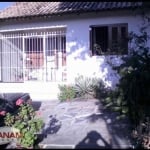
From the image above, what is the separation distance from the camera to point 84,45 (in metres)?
14.9

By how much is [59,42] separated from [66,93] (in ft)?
10.7

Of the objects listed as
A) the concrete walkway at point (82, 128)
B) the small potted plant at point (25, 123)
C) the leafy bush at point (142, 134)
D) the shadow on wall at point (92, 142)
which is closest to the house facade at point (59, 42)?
the concrete walkway at point (82, 128)

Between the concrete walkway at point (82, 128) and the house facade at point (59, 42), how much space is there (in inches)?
103

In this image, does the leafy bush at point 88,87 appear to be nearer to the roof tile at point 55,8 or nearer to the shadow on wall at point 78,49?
the shadow on wall at point 78,49

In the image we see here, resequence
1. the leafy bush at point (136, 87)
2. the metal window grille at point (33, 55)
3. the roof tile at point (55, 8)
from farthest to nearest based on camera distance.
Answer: the metal window grille at point (33, 55) → the roof tile at point (55, 8) → the leafy bush at point (136, 87)

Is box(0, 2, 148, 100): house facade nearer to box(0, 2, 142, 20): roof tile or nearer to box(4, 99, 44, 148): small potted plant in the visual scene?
box(0, 2, 142, 20): roof tile

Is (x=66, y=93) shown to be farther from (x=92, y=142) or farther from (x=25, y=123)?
(x=25, y=123)

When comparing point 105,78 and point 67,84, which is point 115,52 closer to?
point 105,78

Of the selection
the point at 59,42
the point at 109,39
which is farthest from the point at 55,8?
the point at 109,39

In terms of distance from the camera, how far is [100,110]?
1162 cm

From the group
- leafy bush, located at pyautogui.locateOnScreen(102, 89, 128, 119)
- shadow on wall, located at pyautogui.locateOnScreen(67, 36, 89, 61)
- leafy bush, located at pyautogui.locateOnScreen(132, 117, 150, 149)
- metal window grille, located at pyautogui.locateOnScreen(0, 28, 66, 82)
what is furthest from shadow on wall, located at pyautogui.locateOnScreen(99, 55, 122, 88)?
leafy bush, located at pyautogui.locateOnScreen(132, 117, 150, 149)

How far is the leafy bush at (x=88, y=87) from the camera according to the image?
13.8 meters

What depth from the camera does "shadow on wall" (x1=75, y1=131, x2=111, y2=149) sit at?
841 cm

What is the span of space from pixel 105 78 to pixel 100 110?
2867 mm
